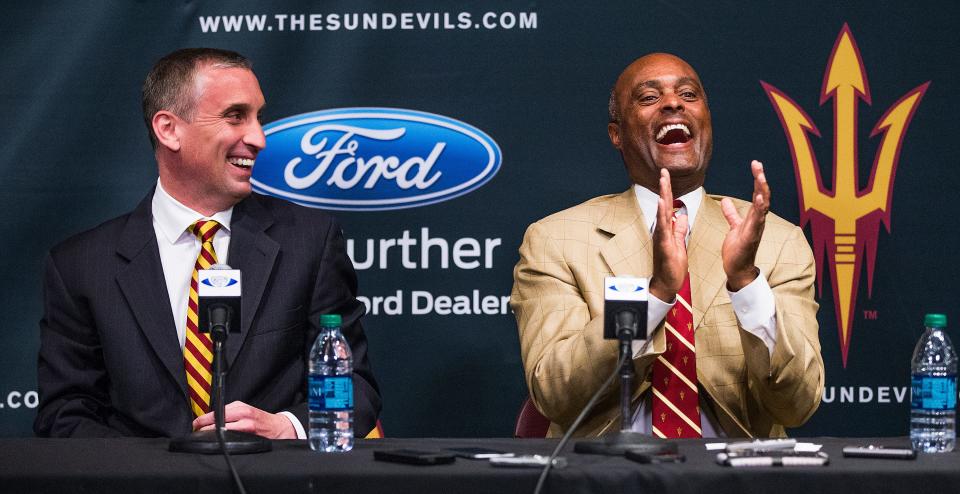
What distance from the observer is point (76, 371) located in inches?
116

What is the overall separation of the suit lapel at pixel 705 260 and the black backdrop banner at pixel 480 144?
0.57 m

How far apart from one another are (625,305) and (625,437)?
0.24 m

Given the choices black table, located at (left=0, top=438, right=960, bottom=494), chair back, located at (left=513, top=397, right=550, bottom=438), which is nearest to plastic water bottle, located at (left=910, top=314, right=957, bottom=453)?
black table, located at (left=0, top=438, right=960, bottom=494)

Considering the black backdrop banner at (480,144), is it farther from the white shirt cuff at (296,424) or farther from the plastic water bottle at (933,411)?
the plastic water bottle at (933,411)

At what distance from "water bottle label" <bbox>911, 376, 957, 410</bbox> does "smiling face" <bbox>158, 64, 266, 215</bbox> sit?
5.70 feet

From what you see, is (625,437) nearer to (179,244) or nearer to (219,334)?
(219,334)

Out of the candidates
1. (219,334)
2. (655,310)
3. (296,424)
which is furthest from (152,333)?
(655,310)

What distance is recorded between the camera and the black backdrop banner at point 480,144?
3705 millimetres

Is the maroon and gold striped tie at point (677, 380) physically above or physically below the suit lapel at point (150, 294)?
below

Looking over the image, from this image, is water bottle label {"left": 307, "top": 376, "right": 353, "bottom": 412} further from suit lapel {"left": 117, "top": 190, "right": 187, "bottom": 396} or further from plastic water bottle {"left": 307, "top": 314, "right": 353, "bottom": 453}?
suit lapel {"left": 117, "top": 190, "right": 187, "bottom": 396}

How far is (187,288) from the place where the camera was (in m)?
3.02

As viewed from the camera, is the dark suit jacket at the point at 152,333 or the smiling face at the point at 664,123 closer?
the dark suit jacket at the point at 152,333

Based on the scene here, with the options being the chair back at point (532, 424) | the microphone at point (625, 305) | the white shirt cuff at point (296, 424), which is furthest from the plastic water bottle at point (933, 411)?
the white shirt cuff at point (296, 424)

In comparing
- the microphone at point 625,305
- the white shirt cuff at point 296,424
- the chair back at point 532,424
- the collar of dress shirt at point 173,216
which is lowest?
the chair back at point 532,424
